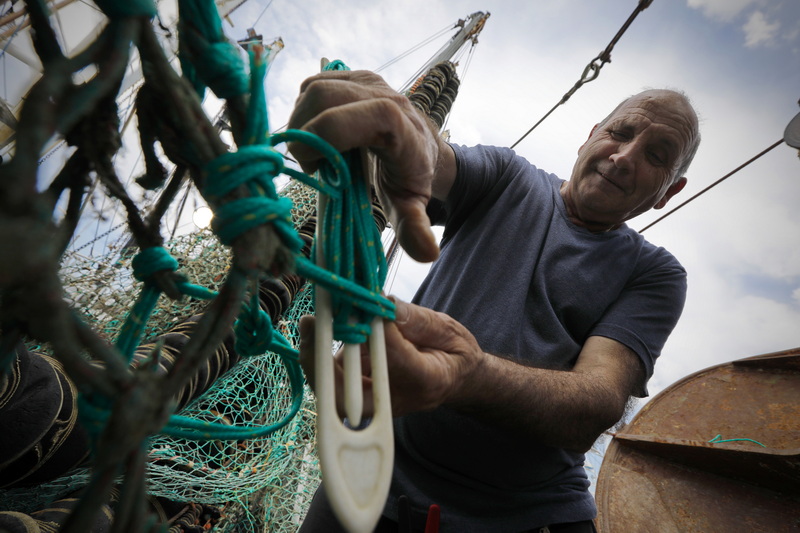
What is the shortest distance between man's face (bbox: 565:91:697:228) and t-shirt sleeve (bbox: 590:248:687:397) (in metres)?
0.17

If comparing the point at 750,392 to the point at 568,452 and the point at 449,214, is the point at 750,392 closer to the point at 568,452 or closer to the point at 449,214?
the point at 568,452

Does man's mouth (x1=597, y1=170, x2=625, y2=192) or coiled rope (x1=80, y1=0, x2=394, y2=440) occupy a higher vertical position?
man's mouth (x1=597, y1=170, x2=625, y2=192)

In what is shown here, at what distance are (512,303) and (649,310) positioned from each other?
13.9 inches

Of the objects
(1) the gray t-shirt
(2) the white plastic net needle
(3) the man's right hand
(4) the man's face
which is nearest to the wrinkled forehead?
(4) the man's face

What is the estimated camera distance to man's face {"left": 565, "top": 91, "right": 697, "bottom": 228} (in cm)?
104

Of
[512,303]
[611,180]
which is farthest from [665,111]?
[512,303]

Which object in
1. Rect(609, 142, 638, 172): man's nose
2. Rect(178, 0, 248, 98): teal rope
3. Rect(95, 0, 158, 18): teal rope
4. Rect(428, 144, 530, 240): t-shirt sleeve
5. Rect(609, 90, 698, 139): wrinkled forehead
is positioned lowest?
Rect(95, 0, 158, 18): teal rope

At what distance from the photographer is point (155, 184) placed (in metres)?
0.31

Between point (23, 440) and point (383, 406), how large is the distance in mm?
647

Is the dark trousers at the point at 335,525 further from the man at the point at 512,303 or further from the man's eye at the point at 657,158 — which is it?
the man's eye at the point at 657,158

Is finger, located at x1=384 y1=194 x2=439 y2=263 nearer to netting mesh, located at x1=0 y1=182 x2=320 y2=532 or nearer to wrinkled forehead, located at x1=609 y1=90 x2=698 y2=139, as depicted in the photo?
netting mesh, located at x1=0 y1=182 x2=320 y2=532

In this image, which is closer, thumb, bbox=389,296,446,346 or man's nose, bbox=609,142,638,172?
thumb, bbox=389,296,446,346

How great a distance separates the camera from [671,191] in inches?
50.9

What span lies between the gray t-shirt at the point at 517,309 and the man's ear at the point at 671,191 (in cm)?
28
